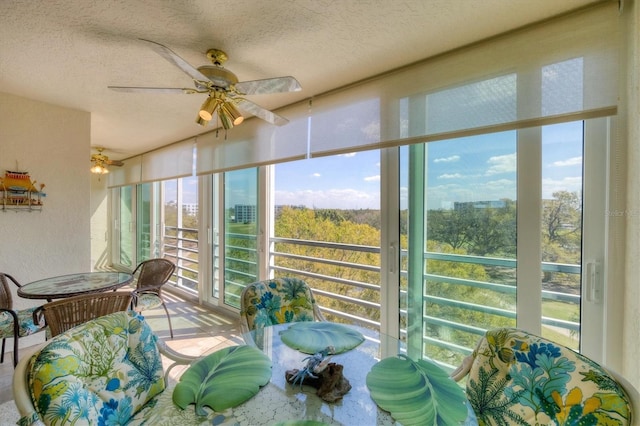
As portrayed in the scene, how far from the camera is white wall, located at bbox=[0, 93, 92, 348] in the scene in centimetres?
259

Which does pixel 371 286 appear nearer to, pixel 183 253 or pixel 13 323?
pixel 13 323

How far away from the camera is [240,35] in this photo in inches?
65.0

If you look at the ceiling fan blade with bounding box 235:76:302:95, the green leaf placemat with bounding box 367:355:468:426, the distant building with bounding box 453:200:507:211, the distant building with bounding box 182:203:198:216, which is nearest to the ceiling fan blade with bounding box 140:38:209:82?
the ceiling fan blade with bounding box 235:76:302:95

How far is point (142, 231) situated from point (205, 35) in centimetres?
515

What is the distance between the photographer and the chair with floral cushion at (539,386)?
2.83 feet

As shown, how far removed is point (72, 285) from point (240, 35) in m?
2.41

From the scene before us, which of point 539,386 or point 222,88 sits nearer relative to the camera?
point 539,386

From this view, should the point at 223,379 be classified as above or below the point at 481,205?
below

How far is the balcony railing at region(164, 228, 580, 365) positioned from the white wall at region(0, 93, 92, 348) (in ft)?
5.47

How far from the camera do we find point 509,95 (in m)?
1.62

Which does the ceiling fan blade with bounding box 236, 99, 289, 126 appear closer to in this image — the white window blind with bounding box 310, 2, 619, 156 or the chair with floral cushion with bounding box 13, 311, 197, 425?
the white window blind with bounding box 310, 2, 619, 156

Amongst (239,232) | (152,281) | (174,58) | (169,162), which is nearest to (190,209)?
(169,162)

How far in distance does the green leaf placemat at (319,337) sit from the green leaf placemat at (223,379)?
22cm

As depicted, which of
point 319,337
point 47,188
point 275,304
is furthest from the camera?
point 47,188
